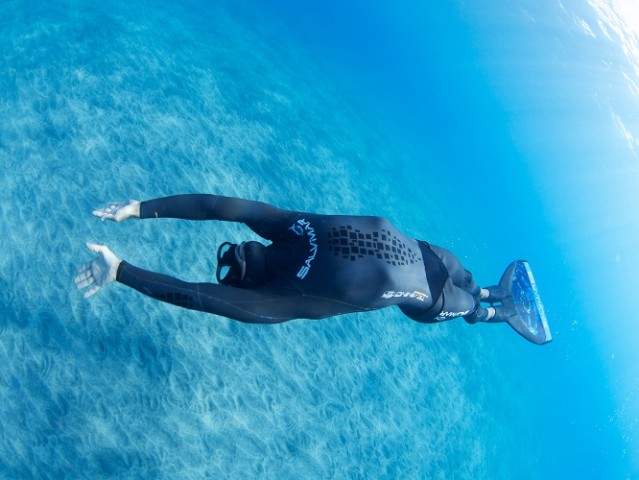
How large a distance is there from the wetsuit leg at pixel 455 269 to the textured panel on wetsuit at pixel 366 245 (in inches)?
46.8

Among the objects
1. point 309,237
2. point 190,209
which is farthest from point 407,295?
point 190,209

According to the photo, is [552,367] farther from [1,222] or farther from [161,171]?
[1,222]

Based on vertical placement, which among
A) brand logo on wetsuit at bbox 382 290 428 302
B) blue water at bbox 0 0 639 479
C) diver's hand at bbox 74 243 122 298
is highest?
brand logo on wetsuit at bbox 382 290 428 302

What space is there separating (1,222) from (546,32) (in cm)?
3911

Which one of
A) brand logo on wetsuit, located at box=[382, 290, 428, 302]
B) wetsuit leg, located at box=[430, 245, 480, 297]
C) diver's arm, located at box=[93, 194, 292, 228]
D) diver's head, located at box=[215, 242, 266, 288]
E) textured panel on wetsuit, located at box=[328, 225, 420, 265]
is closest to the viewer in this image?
diver's head, located at box=[215, 242, 266, 288]

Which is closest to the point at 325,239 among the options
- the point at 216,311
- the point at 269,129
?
the point at 216,311

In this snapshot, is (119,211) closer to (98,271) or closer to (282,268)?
(98,271)

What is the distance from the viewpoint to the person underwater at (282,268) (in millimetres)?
2557

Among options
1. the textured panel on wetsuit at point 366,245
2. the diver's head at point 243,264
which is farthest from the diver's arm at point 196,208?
the textured panel on wetsuit at point 366,245

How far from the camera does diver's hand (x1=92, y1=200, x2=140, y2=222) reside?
2.81 metres

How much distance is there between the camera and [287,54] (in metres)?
19.5

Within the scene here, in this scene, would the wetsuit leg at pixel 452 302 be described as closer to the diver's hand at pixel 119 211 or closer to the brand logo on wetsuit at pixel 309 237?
the brand logo on wetsuit at pixel 309 237

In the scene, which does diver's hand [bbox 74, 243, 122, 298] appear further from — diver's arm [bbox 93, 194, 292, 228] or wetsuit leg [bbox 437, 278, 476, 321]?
wetsuit leg [bbox 437, 278, 476, 321]

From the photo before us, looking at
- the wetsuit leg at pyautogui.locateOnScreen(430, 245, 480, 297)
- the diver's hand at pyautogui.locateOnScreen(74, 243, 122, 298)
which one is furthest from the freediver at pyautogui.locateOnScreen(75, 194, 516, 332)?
the wetsuit leg at pyautogui.locateOnScreen(430, 245, 480, 297)
